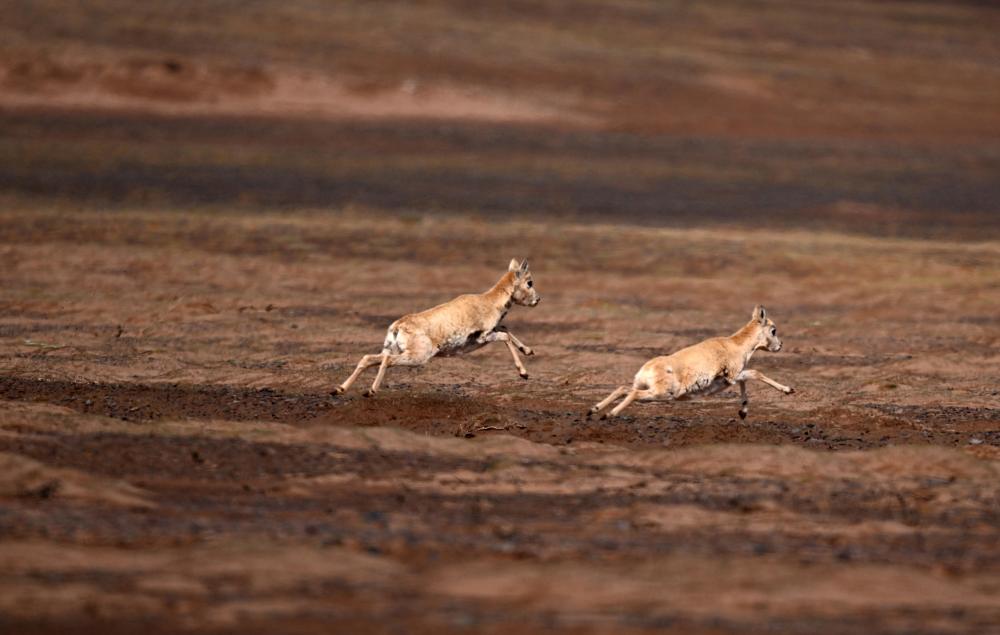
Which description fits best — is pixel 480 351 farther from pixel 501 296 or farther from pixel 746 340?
pixel 746 340

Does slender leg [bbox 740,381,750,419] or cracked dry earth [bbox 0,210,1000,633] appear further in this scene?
slender leg [bbox 740,381,750,419]

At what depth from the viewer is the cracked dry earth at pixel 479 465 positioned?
10039 millimetres

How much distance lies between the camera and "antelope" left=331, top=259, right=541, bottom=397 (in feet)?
51.5

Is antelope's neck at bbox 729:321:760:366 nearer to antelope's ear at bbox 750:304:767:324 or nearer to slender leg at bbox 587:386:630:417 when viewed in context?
antelope's ear at bbox 750:304:767:324

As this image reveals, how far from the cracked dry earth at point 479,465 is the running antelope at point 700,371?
442 millimetres

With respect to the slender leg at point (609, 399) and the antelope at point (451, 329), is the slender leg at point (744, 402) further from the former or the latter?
the antelope at point (451, 329)

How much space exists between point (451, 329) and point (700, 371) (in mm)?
2611

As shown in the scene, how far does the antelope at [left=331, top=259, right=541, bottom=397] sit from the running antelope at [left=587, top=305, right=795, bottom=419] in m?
1.51

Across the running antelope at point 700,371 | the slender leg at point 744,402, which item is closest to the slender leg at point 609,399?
the running antelope at point 700,371

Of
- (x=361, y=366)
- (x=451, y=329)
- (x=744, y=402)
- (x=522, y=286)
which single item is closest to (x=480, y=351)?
(x=522, y=286)

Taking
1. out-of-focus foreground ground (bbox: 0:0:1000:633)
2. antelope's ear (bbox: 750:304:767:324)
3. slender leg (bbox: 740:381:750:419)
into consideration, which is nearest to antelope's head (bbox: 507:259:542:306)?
out-of-focus foreground ground (bbox: 0:0:1000:633)

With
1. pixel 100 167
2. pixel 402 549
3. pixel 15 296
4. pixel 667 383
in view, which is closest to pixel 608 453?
pixel 667 383

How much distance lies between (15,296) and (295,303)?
407 cm

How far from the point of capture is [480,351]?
787 inches
